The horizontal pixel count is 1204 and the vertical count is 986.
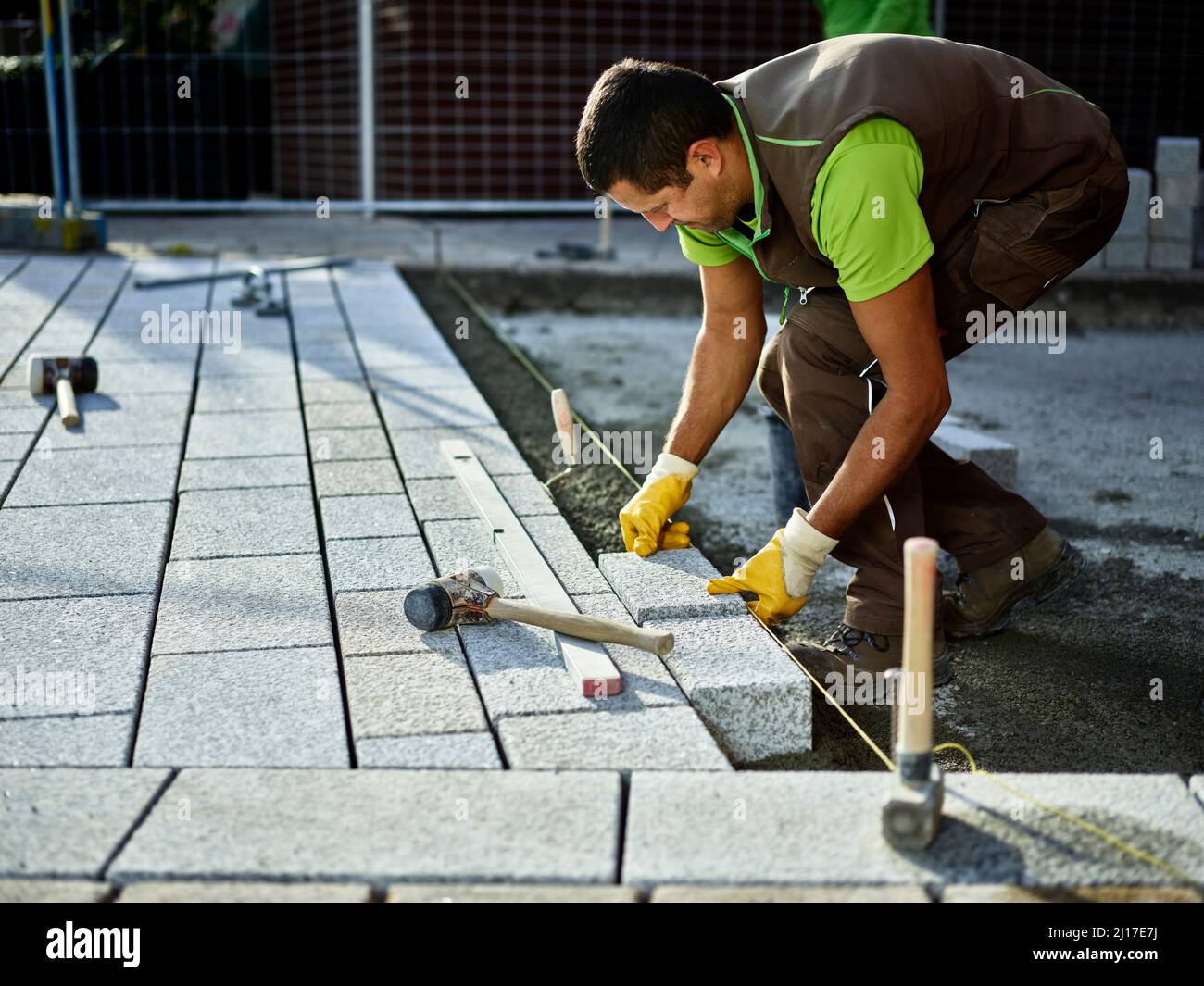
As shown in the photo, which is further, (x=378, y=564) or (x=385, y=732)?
(x=378, y=564)

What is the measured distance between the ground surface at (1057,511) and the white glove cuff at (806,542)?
36 centimetres

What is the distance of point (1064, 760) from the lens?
8.81ft

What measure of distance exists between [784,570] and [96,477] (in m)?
2.16

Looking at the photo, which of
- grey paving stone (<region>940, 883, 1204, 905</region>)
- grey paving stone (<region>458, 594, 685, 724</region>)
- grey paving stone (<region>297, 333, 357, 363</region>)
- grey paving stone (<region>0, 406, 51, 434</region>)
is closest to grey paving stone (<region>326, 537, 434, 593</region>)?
grey paving stone (<region>458, 594, 685, 724</region>)

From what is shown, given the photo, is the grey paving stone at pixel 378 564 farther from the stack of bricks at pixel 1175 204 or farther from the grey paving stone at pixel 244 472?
the stack of bricks at pixel 1175 204

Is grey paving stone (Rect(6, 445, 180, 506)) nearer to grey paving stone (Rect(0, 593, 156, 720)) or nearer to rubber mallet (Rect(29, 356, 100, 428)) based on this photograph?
rubber mallet (Rect(29, 356, 100, 428))

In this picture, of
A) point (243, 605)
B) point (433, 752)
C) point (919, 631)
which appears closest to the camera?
point (919, 631)

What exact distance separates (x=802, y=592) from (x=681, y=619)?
27 centimetres

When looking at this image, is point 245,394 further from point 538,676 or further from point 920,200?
point 920,200

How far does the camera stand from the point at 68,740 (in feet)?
7.45

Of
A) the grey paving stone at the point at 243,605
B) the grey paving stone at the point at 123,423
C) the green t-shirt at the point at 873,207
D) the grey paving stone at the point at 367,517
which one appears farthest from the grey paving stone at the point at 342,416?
the green t-shirt at the point at 873,207

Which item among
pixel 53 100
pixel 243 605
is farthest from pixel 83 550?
pixel 53 100

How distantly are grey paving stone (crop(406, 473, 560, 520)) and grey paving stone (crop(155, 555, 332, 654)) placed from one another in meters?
0.46
